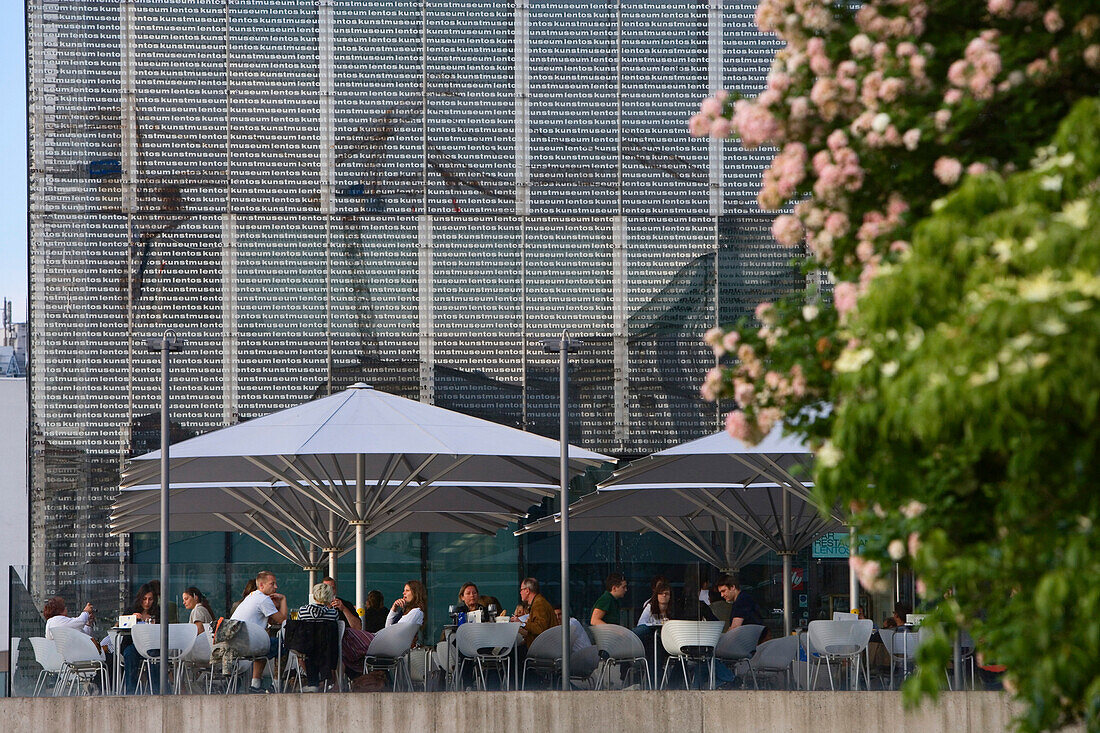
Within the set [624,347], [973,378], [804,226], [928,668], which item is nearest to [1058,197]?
[973,378]

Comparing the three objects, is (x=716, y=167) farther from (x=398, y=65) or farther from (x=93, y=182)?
(x=93, y=182)

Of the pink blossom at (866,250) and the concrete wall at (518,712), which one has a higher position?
the pink blossom at (866,250)

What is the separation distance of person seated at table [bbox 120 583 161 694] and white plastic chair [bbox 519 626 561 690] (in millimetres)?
2741

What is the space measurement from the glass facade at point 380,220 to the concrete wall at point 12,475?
21.6 ft

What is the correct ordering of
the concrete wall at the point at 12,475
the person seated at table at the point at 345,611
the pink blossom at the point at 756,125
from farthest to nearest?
the concrete wall at the point at 12,475 < the person seated at table at the point at 345,611 < the pink blossom at the point at 756,125

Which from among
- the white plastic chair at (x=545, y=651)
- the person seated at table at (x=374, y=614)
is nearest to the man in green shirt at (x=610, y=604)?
the white plastic chair at (x=545, y=651)

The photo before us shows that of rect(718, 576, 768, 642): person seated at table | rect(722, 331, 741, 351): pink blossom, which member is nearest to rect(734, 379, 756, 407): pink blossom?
rect(722, 331, 741, 351): pink blossom

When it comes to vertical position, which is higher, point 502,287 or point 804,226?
point 502,287

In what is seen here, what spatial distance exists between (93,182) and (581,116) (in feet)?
21.6

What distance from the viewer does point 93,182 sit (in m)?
18.3

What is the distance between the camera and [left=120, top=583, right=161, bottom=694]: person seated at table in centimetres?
1004

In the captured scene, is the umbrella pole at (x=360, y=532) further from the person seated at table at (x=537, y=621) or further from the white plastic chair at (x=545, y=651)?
the white plastic chair at (x=545, y=651)

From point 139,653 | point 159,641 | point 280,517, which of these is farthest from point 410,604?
point 280,517

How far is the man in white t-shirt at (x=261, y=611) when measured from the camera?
404 inches
